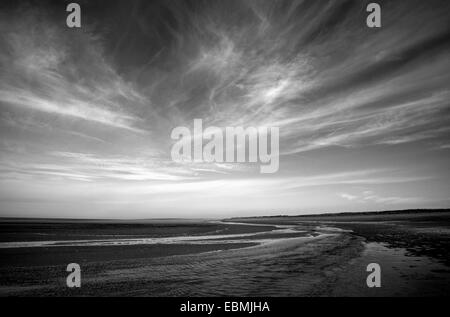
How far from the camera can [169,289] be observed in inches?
450

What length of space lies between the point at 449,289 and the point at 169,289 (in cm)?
1108

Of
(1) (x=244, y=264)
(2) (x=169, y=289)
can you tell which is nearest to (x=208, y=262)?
(1) (x=244, y=264)

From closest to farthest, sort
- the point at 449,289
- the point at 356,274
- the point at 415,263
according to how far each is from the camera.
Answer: the point at 449,289
the point at 356,274
the point at 415,263

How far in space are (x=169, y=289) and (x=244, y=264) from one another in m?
6.44

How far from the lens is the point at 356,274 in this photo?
1380 cm

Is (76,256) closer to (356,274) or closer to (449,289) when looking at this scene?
(356,274)

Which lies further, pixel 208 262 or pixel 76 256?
pixel 76 256
